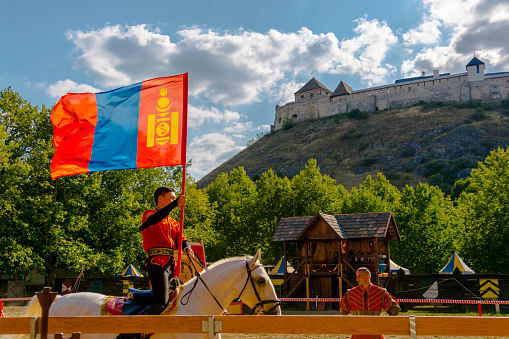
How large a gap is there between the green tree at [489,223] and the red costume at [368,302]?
3008 centimetres

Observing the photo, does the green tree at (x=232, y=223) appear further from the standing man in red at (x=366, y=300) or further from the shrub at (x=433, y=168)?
the shrub at (x=433, y=168)

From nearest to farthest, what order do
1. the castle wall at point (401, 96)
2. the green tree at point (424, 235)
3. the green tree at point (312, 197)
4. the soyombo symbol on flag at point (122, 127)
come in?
the soyombo symbol on flag at point (122, 127)
the green tree at point (424, 235)
the green tree at point (312, 197)
the castle wall at point (401, 96)

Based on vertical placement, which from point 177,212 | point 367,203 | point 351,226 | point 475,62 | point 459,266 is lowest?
point 459,266

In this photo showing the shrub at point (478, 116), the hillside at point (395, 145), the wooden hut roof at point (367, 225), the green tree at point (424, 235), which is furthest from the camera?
the shrub at point (478, 116)

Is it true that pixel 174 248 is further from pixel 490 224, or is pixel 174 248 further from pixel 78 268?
pixel 490 224

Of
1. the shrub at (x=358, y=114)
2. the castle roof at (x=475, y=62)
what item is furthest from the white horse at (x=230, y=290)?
the castle roof at (x=475, y=62)

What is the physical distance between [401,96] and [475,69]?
1916 centimetres

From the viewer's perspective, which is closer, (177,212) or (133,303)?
(133,303)

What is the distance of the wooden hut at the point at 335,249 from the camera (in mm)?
23203

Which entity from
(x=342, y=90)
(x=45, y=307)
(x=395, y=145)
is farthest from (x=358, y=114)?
(x=45, y=307)

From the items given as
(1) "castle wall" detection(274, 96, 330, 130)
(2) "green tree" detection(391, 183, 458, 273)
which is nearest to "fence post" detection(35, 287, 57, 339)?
(2) "green tree" detection(391, 183, 458, 273)

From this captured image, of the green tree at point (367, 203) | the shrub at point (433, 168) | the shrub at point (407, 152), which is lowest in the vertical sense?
the green tree at point (367, 203)

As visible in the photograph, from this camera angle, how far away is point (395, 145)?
347 ft

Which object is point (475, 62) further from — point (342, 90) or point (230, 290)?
point (230, 290)
